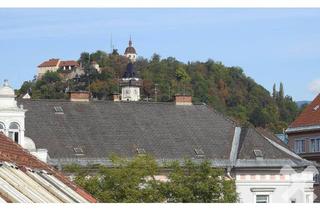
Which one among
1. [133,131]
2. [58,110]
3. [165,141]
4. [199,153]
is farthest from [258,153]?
[58,110]

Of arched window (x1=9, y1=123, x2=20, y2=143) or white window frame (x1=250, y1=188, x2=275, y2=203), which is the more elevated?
arched window (x1=9, y1=123, x2=20, y2=143)

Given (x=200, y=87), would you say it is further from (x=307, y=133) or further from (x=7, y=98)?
(x=7, y=98)

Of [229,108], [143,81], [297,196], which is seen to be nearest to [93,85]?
[143,81]

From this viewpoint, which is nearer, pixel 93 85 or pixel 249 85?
pixel 249 85

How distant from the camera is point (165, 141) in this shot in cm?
3250

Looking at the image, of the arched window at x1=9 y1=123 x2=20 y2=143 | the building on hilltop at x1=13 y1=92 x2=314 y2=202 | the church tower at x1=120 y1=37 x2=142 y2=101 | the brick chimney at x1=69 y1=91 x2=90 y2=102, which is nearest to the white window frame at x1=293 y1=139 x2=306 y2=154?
the church tower at x1=120 y1=37 x2=142 y2=101

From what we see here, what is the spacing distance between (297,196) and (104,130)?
6227 mm

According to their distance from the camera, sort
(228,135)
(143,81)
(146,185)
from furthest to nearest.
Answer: (143,81) < (228,135) < (146,185)

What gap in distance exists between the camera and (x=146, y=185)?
24312 millimetres

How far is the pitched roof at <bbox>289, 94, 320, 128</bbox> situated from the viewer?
50250 mm

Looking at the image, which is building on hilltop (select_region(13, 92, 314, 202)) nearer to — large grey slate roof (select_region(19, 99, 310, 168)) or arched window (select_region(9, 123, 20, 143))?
large grey slate roof (select_region(19, 99, 310, 168))

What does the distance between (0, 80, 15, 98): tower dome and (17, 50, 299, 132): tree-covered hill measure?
43.4 feet

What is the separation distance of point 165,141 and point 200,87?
15.7 metres

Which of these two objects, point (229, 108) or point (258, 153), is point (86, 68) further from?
point (258, 153)
